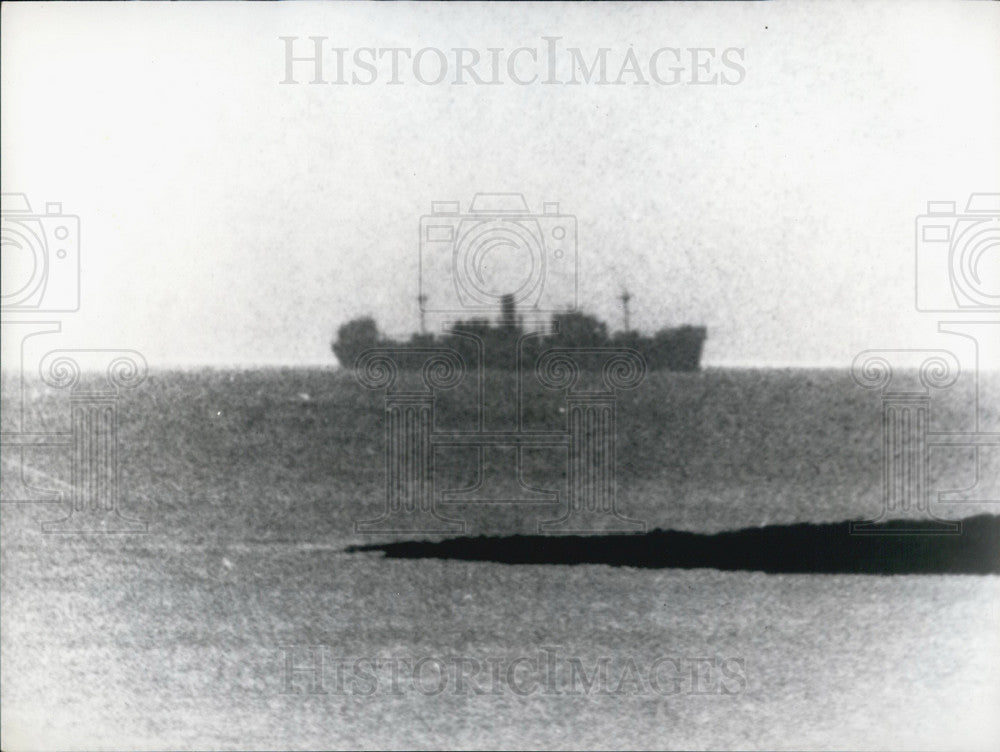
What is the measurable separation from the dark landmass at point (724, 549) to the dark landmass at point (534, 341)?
0.21m

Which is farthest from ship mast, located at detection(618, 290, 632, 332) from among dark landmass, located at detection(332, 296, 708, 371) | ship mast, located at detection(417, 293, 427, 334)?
ship mast, located at detection(417, 293, 427, 334)

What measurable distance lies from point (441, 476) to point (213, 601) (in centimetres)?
32

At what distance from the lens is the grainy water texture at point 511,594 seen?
89 centimetres

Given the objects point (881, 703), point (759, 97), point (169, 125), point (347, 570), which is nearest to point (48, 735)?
point (347, 570)

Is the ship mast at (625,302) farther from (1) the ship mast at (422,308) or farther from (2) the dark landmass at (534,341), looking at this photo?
(1) the ship mast at (422,308)

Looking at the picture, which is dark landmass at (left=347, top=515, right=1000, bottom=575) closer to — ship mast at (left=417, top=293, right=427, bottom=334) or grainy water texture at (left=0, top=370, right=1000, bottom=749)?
grainy water texture at (left=0, top=370, right=1000, bottom=749)

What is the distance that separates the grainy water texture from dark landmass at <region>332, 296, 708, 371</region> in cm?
3

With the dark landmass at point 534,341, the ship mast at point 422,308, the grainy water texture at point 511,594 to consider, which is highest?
the ship mast at point 422,308

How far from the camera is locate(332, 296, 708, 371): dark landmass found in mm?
887

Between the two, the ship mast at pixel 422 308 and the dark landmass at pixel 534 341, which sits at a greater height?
the ship mast at pixel 422 308

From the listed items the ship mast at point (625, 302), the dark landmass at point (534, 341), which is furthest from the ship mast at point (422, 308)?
the ship mast at point (625, 302)

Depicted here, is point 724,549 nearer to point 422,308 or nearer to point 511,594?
point 511,594

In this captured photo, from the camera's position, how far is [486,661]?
893 mm

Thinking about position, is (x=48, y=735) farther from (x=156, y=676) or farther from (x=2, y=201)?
(x=2, y=201)
